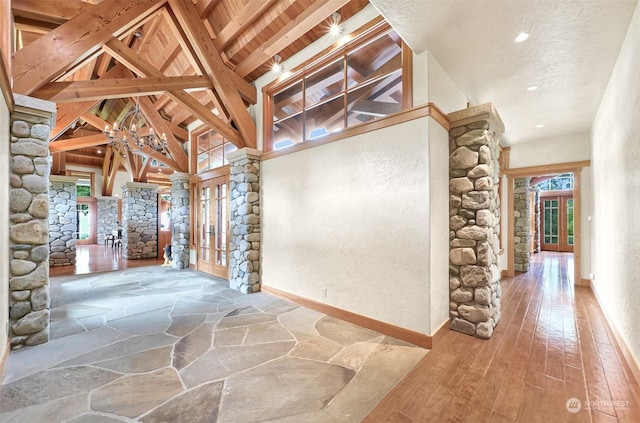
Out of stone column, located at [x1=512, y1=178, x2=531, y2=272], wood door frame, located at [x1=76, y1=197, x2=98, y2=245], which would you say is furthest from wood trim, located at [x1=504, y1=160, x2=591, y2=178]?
wood door frame, located at [x1=76, y1=197, x2=98, y2=245]

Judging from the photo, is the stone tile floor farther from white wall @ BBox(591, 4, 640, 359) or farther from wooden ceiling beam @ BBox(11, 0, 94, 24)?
wooden ceiling beam @ BBox(11, 0, 94, 24)

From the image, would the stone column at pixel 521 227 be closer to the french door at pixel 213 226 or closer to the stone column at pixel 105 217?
the french door at pixel 213 226

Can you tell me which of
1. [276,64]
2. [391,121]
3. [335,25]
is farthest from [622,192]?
[276,64]

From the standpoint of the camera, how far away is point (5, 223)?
216 cm

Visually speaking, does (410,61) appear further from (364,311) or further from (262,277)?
(262,277)

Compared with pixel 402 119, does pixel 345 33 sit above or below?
above

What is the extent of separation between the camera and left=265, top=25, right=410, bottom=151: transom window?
9.37ft

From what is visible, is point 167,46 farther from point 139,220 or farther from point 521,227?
point 521,227

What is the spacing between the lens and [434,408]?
169 cm

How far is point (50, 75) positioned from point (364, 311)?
13.8 feet

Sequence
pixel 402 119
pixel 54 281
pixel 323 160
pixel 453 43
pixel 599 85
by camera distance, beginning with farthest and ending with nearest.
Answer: pixel 54 281, pixel 323 160, pixel 599 85, pixel 402 119, pixel 453 43

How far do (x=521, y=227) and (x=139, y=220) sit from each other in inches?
416

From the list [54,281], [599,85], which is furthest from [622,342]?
[54,281]

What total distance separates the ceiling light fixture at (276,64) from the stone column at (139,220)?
6.42 metres
